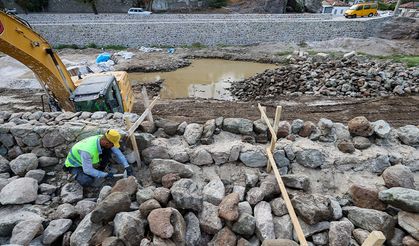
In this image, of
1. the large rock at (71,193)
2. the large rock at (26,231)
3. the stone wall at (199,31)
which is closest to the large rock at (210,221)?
the large rock at (71,193)

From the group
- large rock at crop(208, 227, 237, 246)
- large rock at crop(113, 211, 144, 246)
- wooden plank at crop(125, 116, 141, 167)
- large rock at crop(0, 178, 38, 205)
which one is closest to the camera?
large rock at crop(113, 211, 144, 246)

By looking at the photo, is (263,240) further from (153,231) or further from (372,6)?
(372,6)

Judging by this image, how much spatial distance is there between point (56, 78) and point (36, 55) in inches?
26.7

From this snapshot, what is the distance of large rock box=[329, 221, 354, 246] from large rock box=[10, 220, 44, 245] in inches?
174

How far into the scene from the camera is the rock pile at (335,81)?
410 inches

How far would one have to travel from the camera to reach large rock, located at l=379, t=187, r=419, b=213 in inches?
148

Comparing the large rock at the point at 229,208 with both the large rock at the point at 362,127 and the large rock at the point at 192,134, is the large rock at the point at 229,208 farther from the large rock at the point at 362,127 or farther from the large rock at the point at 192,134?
the large rock at the point at 362,127

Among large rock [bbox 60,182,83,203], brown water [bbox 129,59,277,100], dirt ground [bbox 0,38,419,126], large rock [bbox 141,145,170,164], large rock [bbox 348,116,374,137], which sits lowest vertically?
brown water [bbox 129,59,277,100]

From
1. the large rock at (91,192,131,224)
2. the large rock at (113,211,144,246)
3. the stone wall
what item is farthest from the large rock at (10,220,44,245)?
the stone wall

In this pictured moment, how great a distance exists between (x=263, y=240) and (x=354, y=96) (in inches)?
333

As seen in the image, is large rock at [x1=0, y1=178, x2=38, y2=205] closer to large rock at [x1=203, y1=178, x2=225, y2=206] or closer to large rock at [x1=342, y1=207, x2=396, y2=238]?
large rock at [x1=203, y1=178, x2=225, y2=206]

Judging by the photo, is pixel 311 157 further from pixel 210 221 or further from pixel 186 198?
pixel 186 198

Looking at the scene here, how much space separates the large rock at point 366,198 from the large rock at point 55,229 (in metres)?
4.71

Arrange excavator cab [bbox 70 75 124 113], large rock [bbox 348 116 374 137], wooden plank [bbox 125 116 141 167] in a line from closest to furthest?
1. wooden plank [bbox 125 116 141 167]
2. large rock [bbox 348 116 374 137]
3. excavator cab [bbox 70 75 124 113]
